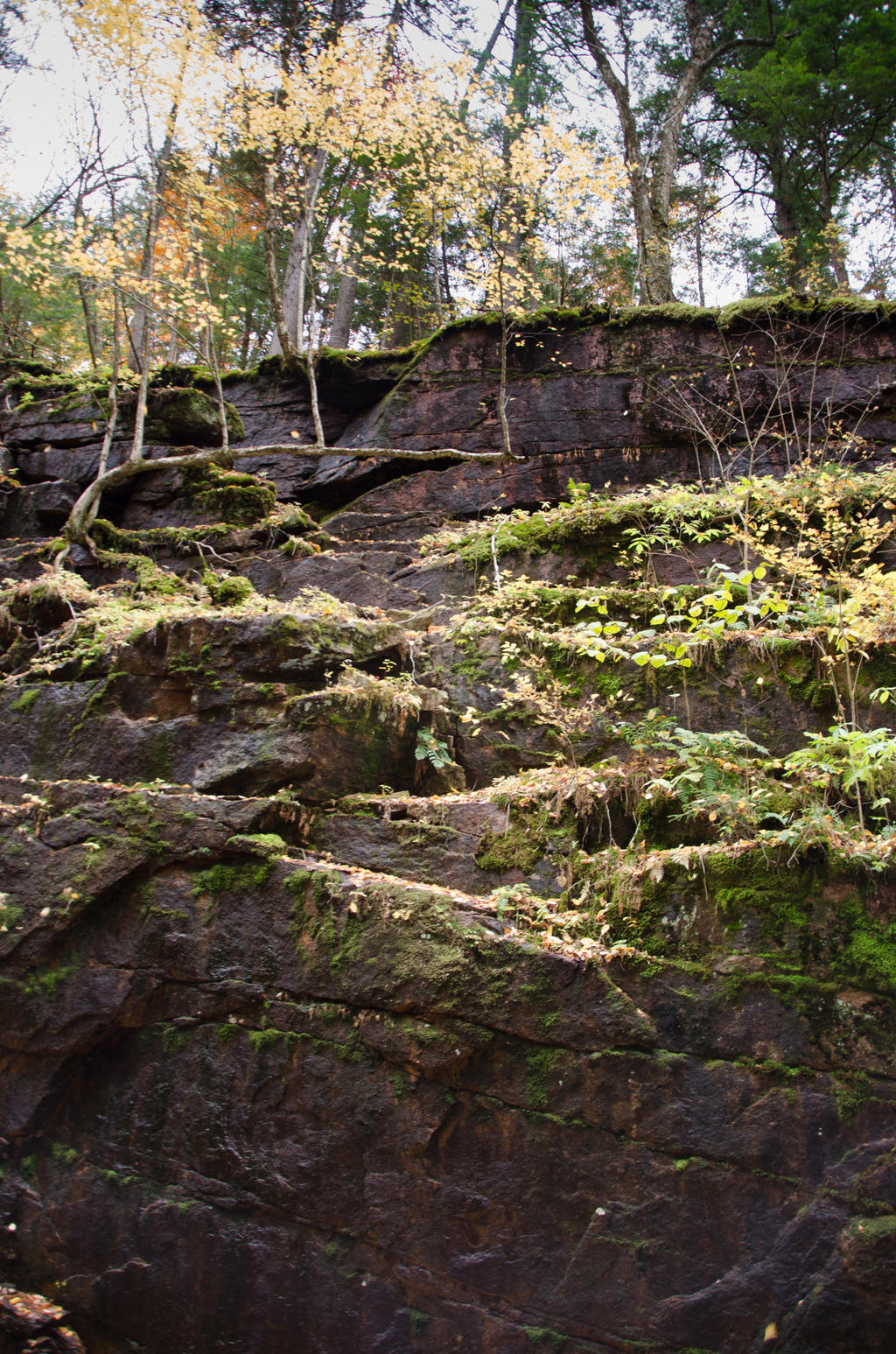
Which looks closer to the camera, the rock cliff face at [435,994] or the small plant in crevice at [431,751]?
the rock cliff face at [435,994]

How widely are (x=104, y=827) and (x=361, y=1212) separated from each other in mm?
2873

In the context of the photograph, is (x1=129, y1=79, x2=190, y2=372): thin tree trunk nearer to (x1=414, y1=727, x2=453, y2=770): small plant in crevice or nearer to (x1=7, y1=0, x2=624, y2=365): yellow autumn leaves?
(x1=7, y1=0, x2=624, y2=365): yellow autumn leaves

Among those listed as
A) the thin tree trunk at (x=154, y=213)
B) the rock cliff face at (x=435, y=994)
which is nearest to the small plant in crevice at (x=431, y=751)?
the rock cliff face at (x=435, y=994)

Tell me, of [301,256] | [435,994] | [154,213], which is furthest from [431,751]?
[301,256]

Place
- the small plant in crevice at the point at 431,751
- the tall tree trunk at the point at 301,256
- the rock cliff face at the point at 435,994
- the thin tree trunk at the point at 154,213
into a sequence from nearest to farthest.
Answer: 1. the rock cliff face at the point at 435,994
2. the small plant in crevice at the point at 431,751
3. the thin tree trunk at the point at 154,213
4. the tall tree trunk at the point at 301,256

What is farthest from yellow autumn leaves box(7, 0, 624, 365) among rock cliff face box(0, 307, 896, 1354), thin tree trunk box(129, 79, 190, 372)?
rock cliff face box(0, 307, 896, 1354)

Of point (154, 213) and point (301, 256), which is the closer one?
point (154, 213)

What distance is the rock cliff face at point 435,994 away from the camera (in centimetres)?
386

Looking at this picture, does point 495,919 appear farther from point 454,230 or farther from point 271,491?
point 454,230

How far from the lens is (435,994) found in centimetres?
432

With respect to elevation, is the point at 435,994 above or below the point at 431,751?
below

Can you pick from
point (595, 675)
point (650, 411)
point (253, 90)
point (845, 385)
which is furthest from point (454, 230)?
point (595, 675)

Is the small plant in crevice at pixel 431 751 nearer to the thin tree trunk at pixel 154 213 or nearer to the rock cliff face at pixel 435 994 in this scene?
the rock cliff face at pixel 435 994

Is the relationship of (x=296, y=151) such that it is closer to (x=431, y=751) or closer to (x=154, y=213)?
(x=154, y=213)
